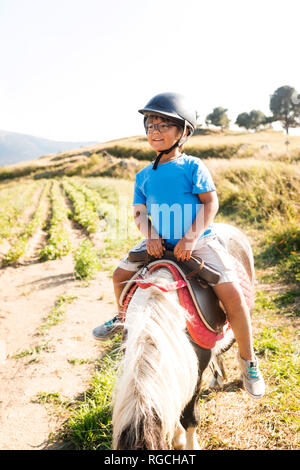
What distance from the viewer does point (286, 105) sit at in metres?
56.4

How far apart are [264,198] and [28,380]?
26.0 feet

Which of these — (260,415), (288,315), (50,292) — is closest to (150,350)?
(260,415)

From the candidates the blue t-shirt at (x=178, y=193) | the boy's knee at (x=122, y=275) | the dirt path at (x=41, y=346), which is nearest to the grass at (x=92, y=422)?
the dirt path at (x=41, y=346)

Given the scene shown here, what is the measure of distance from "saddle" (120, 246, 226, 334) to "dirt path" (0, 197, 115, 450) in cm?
188

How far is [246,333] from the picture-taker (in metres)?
2.05

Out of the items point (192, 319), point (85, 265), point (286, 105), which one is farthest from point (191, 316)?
point (286, 105)

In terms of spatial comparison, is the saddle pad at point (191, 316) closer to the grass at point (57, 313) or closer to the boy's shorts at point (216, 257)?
the boy's shorts at point (216, 257)

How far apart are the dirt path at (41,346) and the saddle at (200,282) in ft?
6.17

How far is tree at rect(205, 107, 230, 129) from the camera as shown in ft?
233

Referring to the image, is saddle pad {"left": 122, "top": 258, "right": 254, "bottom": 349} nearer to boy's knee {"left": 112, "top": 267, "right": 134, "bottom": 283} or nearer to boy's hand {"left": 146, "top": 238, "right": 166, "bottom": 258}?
boy's hand {"left": 146, "top": 238, "right": 166, "bottom": 258}

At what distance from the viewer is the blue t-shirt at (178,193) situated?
2.09 metres

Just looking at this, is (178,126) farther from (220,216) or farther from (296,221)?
(220,216)

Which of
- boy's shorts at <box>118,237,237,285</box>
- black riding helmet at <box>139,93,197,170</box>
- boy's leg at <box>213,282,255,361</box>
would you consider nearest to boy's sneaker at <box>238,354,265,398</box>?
boy's leg at <box>213,282,255,361</box>

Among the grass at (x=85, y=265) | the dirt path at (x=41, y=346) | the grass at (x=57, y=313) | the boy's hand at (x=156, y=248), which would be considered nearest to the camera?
the boy's hand at (x=156, y=248)
